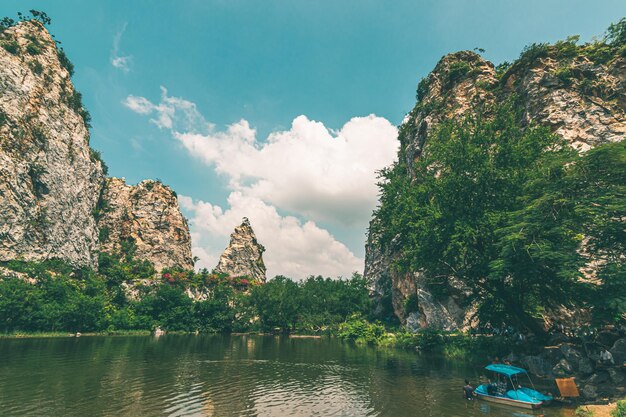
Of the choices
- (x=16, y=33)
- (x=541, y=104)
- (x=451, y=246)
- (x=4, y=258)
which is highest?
(x=16, y=33)

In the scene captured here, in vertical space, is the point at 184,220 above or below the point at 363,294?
above

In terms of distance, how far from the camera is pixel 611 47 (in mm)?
47719

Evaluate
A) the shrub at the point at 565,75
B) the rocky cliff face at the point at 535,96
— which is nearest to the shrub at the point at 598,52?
the rocky cliff face at the point at 535,96

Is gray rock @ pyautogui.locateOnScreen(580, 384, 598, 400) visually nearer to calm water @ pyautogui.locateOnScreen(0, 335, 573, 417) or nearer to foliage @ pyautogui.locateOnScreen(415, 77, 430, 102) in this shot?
calm water @ pyautogui.locateOnScreen(0, 335, 573, 417)

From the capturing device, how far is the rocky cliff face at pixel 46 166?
2613 inches

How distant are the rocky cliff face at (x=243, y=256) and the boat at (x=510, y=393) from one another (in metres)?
119

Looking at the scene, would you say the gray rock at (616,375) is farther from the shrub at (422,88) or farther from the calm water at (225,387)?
the shrub at (422,88)

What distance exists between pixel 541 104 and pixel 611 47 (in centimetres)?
1408

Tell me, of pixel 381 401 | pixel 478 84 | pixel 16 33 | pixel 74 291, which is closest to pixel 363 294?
pixel 478 84

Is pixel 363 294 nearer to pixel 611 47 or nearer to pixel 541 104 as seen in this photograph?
pixel 541 104

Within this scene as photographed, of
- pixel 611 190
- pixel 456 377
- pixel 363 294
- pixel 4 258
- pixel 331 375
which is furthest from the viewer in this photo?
pixel 363 294

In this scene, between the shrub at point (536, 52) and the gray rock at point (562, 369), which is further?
the shrub at point (536, 52)

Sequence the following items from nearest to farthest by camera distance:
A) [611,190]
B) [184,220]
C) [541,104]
Answer: [611,190], [541,104], [184,220]

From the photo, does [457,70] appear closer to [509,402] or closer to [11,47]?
[509,402]
